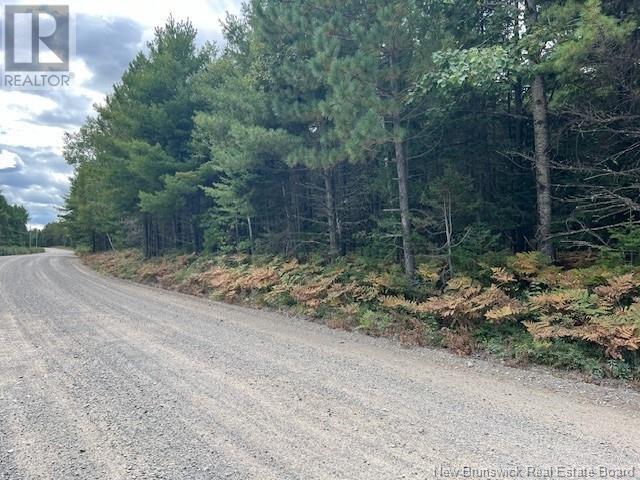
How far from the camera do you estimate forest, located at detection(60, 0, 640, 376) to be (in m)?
5.59

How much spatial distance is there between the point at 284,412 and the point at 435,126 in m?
7.11

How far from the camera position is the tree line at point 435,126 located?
19.9 feet

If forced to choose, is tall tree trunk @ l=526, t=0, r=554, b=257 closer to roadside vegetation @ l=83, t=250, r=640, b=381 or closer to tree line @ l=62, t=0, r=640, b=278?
tree line @ l=62, t=0, r=640, b=278

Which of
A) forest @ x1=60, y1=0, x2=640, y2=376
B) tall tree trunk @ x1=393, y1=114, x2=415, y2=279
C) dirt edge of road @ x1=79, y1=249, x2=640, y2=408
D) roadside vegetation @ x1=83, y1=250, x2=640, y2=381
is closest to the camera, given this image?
dirt edge of road @ x1=79, y1=249, x2=640, y2=408

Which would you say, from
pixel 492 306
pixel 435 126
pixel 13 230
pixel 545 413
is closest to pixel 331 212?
pixel 435 126

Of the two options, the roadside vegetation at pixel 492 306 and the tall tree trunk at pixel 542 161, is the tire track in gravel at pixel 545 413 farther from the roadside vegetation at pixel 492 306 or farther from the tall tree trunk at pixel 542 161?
the tall tree trunk at pixel 542 161

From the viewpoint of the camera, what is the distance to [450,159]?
887 centimetres

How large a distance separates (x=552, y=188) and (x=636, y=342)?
424 cm

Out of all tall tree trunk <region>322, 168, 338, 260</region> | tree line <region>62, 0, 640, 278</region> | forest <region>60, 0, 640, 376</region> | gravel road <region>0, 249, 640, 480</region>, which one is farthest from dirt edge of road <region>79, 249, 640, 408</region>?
tall tree trunk <region>322, 168, 338, 260</region>

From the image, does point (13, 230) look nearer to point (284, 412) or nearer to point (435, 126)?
point (435, 126)

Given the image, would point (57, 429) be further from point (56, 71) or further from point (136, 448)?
point (56, 71)

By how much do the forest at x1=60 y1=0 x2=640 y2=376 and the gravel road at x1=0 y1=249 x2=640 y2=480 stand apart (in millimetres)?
1304

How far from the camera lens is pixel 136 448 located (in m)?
2.89

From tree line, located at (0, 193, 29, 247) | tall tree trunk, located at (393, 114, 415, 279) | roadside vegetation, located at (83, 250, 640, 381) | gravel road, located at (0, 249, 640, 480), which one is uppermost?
tree line, located at (0, 193, 29, 247)
